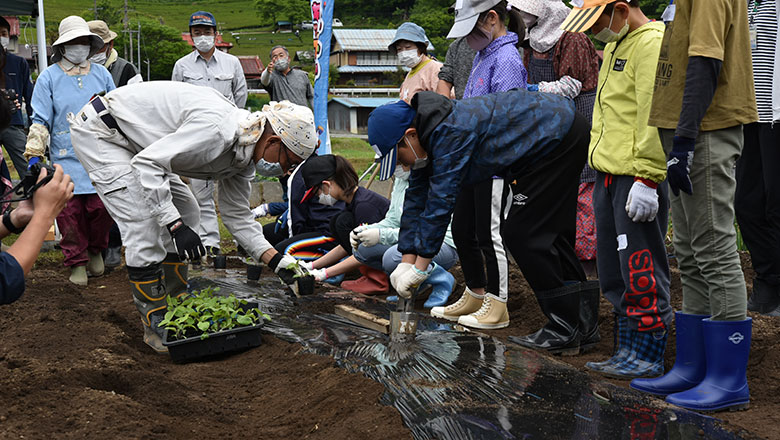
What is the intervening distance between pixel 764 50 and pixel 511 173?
5.16 ft

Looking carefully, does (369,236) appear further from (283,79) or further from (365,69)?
(365,69)

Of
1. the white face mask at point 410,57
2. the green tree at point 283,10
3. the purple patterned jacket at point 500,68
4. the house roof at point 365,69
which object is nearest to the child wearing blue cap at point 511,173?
the purple patterned jacket at point 500,68

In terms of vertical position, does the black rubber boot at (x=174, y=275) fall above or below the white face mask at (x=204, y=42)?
below

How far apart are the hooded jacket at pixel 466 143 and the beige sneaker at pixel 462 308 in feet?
3.52

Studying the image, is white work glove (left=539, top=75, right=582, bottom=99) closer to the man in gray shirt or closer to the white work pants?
the white work pants

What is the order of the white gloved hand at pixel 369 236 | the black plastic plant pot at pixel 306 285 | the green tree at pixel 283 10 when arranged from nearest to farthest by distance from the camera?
the black plastic plant pot at pixel 306 285 < the white gloved hand at pixel 369 236 < the green tree at pixel 283 10

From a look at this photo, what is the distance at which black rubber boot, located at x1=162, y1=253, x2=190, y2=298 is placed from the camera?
Result: 4180 mm

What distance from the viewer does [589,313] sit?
3553mm

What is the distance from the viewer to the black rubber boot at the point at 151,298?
148 inches

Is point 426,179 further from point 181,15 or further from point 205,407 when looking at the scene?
point 181,15

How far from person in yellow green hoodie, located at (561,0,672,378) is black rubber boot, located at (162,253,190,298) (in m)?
2.45

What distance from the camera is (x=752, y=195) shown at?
402 centimetres

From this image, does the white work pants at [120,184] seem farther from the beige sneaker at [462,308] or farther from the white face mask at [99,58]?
the white face mask at [99,58]

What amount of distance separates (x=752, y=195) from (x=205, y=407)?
10.5 ft
